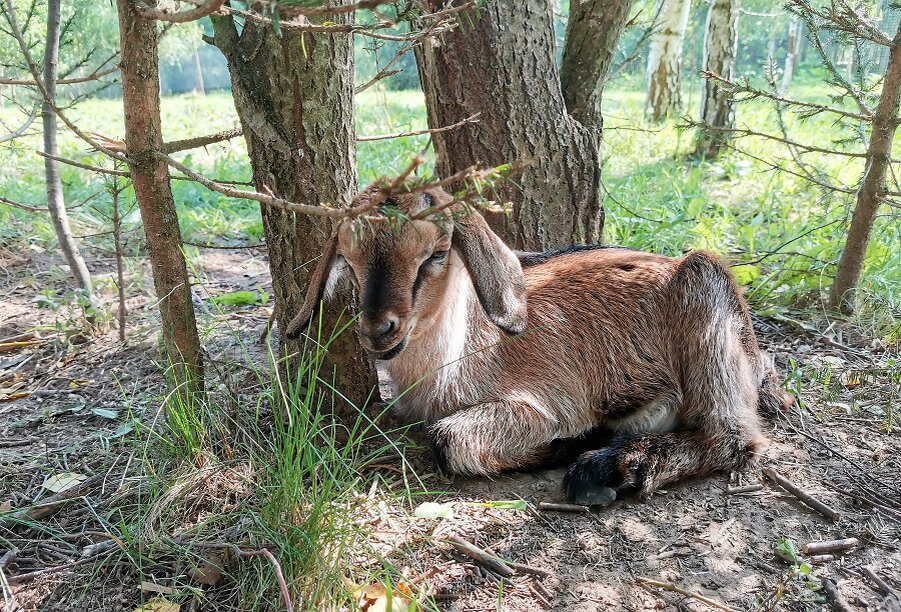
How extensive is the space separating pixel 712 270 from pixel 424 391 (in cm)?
159

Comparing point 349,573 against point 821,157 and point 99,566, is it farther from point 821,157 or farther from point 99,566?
point 821,157

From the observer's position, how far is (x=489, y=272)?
3.14 m

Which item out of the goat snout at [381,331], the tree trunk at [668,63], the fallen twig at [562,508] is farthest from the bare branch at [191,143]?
the tree trunk at [668,63]

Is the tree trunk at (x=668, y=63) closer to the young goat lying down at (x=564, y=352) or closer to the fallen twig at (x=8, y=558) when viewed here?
the young goat lying down at (x=564, y=352)

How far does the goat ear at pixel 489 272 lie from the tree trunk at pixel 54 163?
2752 millimetres

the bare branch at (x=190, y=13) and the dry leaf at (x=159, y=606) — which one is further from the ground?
the bare branch at (x=190, y=13)

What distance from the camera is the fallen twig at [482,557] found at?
2.67 m

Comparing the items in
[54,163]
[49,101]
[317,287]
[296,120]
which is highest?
[49,101]

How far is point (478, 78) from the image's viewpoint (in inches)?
170

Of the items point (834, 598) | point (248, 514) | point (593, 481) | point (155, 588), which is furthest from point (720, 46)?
point (155, 588)

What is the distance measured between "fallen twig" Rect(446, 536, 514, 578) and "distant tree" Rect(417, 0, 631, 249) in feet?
7.06

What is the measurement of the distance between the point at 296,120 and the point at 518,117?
1.74 metres

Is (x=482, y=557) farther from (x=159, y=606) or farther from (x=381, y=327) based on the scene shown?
(x=159, y=606)

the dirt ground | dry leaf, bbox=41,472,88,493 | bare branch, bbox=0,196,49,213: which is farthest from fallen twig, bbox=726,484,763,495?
bare branch, bbox=0,196,49,213
